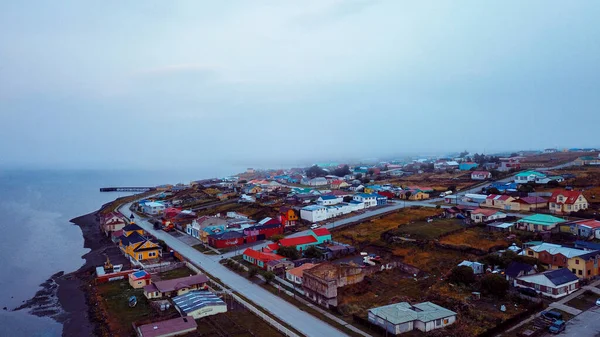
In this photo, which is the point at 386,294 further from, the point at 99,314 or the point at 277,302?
the point at 99,314

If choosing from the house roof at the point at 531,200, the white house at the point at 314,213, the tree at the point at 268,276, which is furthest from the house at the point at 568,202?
the tree at the point at 268,276

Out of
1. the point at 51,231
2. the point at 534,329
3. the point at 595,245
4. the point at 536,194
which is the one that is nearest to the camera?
the point at 534,329

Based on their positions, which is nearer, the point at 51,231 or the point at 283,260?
the point at 283,260

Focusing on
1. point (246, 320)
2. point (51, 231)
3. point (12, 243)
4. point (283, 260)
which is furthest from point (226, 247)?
point (51, 231)

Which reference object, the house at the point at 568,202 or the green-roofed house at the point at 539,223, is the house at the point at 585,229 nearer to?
the green-roofed house at the point at 539,223

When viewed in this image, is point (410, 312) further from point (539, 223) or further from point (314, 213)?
point (314, 213)
